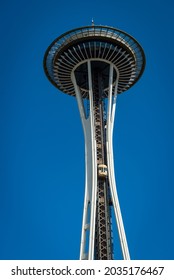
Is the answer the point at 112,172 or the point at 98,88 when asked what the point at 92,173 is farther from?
the point at 98,88

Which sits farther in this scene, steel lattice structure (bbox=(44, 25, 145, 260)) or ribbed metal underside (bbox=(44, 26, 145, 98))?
ribbed metal underside (bbox=(44, 26, 145, 98))

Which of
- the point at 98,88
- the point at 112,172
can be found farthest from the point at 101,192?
the point at 98,88

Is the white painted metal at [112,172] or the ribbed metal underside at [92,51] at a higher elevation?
the ribbed metal underside at [92,51]

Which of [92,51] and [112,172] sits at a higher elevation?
[92,51]

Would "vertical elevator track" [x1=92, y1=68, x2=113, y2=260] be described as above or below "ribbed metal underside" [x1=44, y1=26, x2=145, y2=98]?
below

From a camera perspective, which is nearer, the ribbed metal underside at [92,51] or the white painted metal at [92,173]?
the white painted metal at [92,173]

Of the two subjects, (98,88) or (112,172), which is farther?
(98,88)

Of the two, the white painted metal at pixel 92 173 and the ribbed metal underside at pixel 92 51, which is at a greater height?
the ribbed metal underside at pixel 92 51
